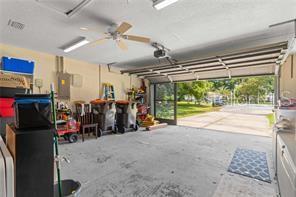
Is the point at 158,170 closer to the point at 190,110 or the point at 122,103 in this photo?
the point at 122,103

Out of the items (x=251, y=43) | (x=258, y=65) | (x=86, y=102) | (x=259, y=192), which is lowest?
(x=259, y=192)

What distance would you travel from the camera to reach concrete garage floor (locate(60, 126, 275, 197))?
2281mm

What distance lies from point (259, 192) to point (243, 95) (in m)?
21.5

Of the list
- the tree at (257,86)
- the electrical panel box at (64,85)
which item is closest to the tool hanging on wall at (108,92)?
the electrical panel box at (64,85)

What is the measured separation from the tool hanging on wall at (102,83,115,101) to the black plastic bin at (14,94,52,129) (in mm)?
5681

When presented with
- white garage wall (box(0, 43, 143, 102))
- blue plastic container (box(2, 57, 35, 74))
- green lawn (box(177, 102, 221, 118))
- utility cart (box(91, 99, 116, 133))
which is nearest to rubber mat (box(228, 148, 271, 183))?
utility cart (box(91, 99, 116, 133))

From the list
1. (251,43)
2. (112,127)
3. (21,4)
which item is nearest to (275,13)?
(251,43)

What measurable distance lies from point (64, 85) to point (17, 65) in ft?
4.63

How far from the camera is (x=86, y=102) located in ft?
20.8

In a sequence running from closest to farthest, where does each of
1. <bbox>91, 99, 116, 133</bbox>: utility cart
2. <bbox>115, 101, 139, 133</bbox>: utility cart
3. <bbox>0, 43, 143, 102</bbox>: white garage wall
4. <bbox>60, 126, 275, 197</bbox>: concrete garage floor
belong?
1. <bbox>60, 126, 275, 197</bbox>: concrete garage floor
2. <bbox>0, 43, 143, 102</bbox>: white garage wall
3. <bbox>91, 99, 116, 133</bbox>: utility cart
4. <bbox>115, 101, 139, 133</bbox>: utility cart

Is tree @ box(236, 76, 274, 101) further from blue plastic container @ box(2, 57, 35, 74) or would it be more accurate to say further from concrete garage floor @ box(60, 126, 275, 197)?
blue plastic container @ box(2, 57, 35, 74)

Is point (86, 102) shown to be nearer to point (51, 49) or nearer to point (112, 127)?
point (112, 127)

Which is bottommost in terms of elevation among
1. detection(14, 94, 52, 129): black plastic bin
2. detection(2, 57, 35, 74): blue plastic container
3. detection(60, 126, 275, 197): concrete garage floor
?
detection(60, 126, 275, 197): concrete garage floor

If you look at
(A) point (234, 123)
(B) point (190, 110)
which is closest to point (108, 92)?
(A) point (234, 123)
